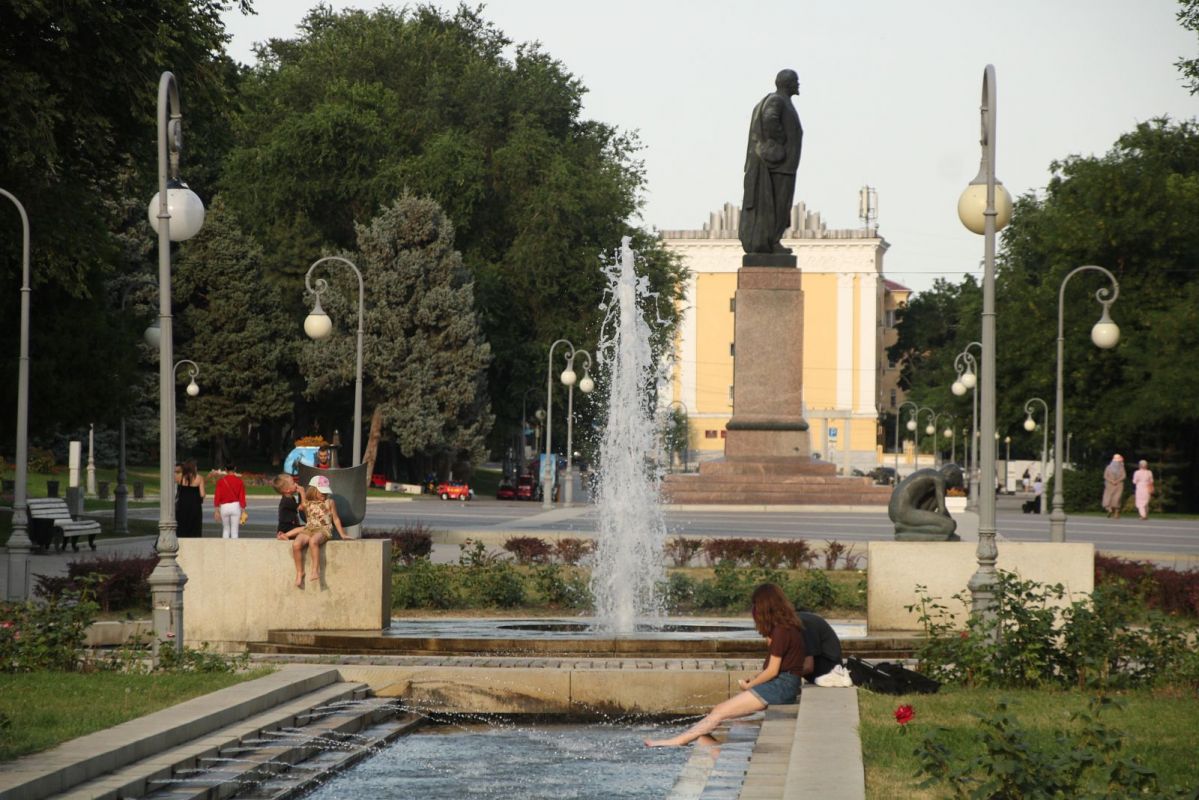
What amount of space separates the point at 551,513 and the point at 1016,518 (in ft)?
40.2

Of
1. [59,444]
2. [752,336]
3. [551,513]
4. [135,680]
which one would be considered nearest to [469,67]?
[59,444]

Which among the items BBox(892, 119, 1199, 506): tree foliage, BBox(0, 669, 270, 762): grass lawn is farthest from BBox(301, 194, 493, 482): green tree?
BBox(0, 669, 270, 762): grass lawn

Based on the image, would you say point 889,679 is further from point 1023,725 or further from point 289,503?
point 289,503

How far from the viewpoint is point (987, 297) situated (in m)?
14.8

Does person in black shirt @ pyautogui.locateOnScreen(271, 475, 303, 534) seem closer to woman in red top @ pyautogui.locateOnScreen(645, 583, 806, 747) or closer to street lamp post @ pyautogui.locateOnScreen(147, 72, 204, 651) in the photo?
street lamp post @ pyautogui.locateOnScreen(147, 72, 204, 651)

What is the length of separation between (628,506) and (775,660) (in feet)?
28.3

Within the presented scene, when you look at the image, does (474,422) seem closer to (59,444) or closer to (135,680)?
(59,444)

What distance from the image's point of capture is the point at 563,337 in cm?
6831

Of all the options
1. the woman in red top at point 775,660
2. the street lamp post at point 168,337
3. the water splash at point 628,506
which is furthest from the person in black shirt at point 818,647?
the street lamp post at point 168,337

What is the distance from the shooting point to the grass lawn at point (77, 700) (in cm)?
990

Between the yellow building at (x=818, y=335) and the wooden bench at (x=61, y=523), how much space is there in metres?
90.8

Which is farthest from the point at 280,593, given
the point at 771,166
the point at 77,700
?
the point at 771,166

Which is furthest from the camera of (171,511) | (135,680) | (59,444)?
(59,444)

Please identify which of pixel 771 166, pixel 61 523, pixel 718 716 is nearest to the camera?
pixel 718 716
